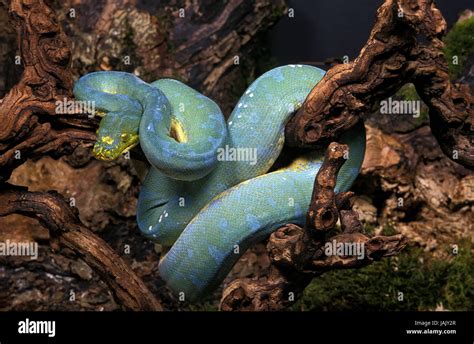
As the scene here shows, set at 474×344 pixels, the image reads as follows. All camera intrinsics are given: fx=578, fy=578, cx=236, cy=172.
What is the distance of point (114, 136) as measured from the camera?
2.44 m

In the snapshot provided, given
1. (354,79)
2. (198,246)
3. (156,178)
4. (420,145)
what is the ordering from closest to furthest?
1. (354,79)
2. (198,246)
3. (156,178)
4. (420,145)

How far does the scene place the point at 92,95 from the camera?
2572 millimetres

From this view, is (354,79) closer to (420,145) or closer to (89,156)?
(420,145)

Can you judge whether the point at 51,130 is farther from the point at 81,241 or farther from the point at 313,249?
the point at 313,249

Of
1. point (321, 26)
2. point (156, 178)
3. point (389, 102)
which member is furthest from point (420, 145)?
point (156, 178)

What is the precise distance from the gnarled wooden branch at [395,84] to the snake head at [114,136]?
0.70m

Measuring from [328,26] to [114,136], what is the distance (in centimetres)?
218

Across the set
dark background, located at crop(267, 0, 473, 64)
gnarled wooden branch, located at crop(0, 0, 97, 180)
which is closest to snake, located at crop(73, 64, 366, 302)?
gnarled wooden branch, located at crop(0, 0, 97, 180)

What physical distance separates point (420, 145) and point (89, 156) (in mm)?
2288

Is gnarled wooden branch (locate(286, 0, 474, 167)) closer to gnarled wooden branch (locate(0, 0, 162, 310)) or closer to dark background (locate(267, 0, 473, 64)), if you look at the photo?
gnarled wooden branch (locate(0, 0, 162, 310))

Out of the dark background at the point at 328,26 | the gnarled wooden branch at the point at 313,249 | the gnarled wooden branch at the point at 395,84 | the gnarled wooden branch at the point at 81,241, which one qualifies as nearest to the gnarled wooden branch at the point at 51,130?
the gnarled wooden branch at the point at 81,241

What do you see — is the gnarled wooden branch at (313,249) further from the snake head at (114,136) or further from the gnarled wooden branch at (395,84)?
the snake head at (114,136)

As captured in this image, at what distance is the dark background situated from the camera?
3.94 m

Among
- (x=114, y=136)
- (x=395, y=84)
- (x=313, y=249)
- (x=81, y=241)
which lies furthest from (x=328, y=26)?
(x=81, y=241)
